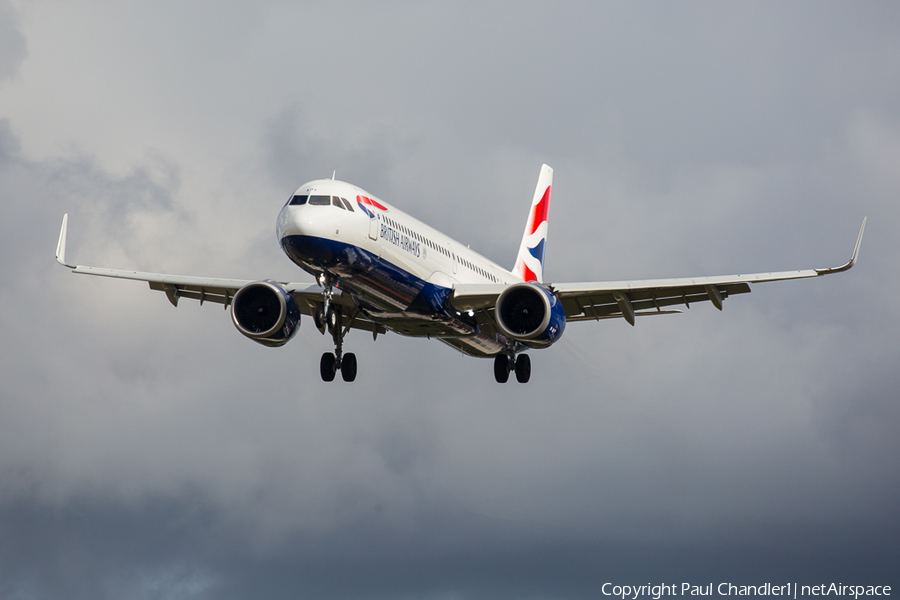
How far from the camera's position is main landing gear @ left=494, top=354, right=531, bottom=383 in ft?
143

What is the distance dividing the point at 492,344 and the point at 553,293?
454cm

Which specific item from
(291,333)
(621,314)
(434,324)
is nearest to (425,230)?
(434,324)

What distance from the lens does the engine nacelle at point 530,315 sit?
120ft

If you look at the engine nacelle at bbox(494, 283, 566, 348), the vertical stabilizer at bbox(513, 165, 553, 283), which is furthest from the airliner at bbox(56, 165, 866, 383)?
the vertical stabilizer at bbox(513, 165, 553, 283)

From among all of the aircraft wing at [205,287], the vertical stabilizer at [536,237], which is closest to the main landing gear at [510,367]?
the aircraft wing at [205,287]

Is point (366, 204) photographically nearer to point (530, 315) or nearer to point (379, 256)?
point (379, 256)

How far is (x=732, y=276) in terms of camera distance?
121 feet

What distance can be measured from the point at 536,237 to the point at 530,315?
60.0 feet

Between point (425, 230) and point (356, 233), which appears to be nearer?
point (356, 233)

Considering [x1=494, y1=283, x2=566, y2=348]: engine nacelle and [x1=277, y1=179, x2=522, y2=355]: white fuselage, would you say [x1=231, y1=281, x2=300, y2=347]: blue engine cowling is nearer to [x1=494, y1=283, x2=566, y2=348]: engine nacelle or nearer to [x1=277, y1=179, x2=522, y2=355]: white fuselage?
[x1=277, y1=179, x2=522, y2=355]: white fuselage

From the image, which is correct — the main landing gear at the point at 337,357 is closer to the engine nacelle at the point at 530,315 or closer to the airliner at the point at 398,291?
the airliner at the point at 398,291

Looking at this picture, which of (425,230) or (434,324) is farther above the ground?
(425,230)

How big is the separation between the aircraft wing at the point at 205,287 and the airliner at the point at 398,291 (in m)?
0.05

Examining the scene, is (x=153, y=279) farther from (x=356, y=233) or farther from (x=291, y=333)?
(x=356, y=233)
